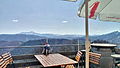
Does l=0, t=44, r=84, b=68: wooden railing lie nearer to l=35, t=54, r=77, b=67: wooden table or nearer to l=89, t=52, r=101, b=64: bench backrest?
l=35, t=54, r=77, b=67: wooden table

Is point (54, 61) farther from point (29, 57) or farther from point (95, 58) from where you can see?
point (29, 57)

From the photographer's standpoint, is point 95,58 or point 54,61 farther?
point 95,58

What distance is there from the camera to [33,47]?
5168mm

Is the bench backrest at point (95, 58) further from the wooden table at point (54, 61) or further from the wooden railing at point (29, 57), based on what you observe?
the wooden railing at point (29, 57)

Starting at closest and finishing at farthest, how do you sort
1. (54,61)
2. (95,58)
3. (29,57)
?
(54,61) → (95,58) → (29,57)

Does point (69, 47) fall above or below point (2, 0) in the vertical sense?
below

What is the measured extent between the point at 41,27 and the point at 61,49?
6.00 ft

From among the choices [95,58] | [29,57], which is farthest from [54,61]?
[29,57]

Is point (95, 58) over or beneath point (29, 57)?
over

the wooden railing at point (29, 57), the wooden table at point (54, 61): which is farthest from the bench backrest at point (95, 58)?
the wooden railing at point (29, 57)

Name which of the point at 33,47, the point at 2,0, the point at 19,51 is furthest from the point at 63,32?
the point at 2,0

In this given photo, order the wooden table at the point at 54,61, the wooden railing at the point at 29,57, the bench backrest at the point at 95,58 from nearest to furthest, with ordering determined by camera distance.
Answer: the wooden table at the point at 54,61 → the bench backrest at the point at 95,58 → the wooden railing at the point at 29,57

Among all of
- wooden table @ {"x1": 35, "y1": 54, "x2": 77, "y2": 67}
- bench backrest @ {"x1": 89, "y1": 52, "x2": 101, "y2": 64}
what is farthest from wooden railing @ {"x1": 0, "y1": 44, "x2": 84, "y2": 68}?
bench backrest @ {"x1": 89, "y1": 52, "x2": 101, "y2": 64}

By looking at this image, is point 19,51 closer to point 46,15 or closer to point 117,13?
point 46,15
